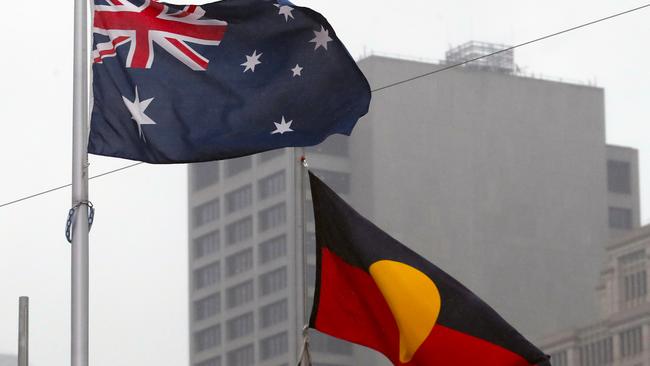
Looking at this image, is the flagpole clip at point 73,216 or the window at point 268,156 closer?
the flagpole clip at point 73,216

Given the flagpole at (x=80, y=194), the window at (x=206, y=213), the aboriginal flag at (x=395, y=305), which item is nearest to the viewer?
the flagpole at (x=80, y=194)

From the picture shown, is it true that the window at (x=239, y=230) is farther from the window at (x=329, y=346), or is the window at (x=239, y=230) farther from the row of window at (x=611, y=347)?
the row of window at (x=611, y=347)

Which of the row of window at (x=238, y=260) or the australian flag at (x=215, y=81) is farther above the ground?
the row of window at (x=238, y=260)

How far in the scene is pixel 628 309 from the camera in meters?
61.6

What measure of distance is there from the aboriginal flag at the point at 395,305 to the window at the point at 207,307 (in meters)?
48.8

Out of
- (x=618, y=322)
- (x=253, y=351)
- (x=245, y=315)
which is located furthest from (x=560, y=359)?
(x=245, y=315)

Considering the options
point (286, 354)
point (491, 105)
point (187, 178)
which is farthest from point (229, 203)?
point (491, 105)

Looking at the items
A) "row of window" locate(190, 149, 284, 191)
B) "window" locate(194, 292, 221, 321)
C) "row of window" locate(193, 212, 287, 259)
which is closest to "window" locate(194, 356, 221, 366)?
"window" locate(194, 292, 221, 321)

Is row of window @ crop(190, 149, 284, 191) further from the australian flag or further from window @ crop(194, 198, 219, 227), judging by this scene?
the australian flag

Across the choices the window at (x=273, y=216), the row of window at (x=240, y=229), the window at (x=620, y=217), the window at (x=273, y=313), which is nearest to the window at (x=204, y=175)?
the row of window at (x=240, y=229)

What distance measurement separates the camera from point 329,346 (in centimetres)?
5628

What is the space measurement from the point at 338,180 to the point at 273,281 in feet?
18.1

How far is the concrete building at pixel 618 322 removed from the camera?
189 feet

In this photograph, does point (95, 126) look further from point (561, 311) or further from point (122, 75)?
point (561, 311)
